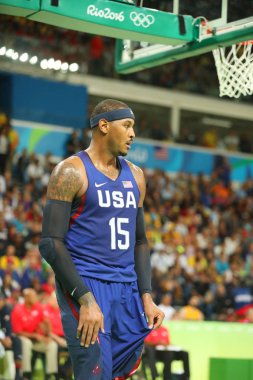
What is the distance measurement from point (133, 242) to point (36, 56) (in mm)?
16516

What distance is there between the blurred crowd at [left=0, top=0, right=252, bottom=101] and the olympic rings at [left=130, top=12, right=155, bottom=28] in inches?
380

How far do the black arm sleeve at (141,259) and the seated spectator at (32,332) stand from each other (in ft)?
20.7

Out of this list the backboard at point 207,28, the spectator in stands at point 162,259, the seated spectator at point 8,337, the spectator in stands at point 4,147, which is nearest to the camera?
the backboard at point 207,28

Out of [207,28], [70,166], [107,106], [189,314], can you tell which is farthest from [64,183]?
[189,314]

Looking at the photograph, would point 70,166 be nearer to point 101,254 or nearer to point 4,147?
point 101,254

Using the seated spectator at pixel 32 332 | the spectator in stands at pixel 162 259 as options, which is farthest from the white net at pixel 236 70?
the spectator in stands at pixel 162 259

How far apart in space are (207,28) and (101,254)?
152 inches

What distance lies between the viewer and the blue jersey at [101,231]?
526 cm

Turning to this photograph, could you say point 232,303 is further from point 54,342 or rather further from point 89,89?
point 89,89

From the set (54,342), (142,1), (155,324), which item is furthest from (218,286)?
(155,324)

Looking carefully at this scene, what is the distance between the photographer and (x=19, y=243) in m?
16.6

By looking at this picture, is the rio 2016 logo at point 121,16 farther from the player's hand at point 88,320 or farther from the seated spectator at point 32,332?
the seated spectator at point 32,332

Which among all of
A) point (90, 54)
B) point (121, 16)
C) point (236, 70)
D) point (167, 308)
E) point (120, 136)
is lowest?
point (167, 308)

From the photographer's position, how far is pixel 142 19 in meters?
7.77
